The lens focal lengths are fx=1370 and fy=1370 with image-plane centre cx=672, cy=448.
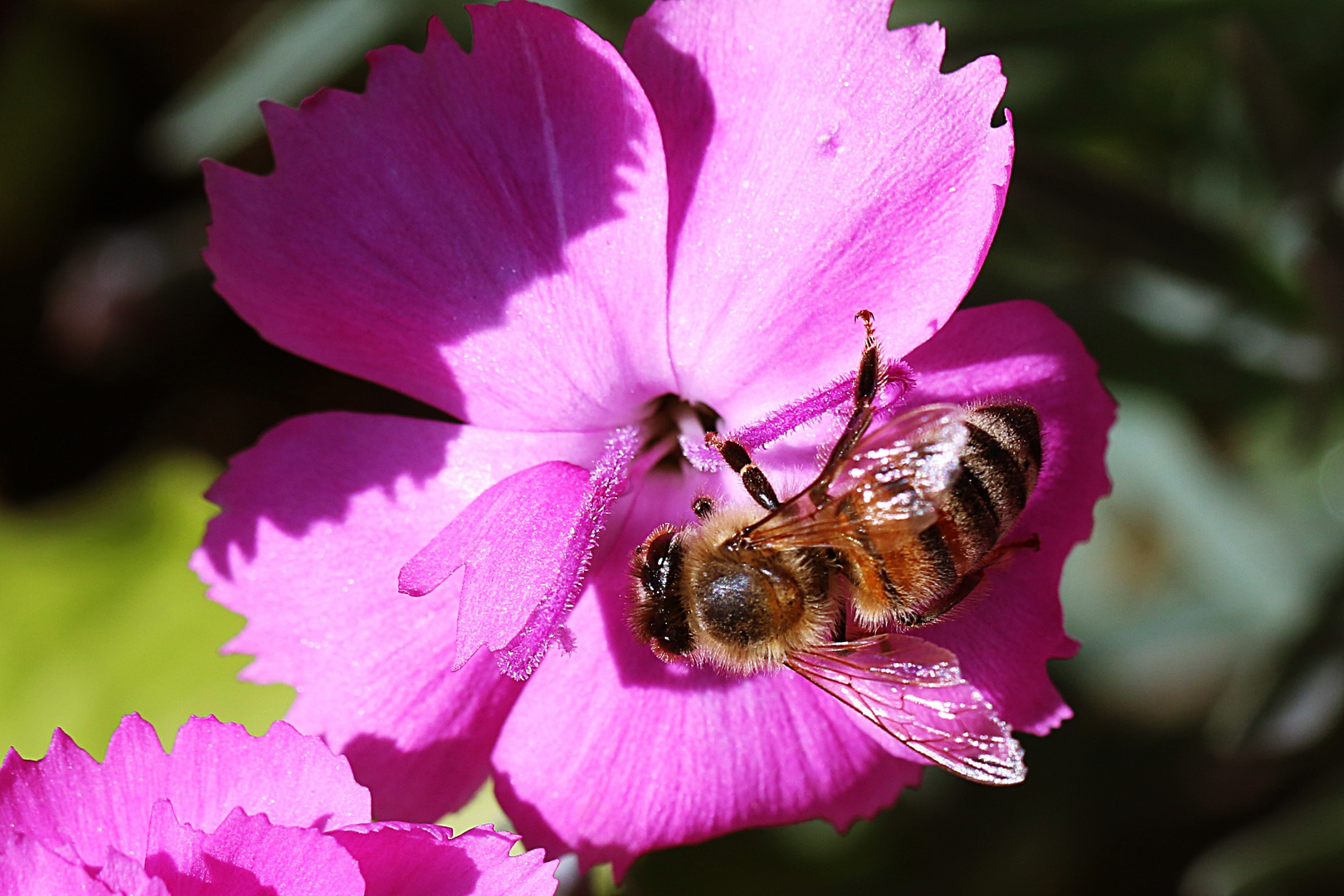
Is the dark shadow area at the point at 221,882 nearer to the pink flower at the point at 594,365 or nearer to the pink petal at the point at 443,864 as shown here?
the pink petal at the point at 443,864

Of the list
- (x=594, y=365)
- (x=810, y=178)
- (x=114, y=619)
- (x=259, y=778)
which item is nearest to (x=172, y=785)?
(x=259, y=778)

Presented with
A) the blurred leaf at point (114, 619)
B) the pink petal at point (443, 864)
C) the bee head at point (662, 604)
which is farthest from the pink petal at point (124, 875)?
the blurred leaf at point (114, 619)

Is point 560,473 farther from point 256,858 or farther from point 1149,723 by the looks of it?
point 1149,723

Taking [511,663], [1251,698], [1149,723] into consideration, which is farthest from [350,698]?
[1149,723]

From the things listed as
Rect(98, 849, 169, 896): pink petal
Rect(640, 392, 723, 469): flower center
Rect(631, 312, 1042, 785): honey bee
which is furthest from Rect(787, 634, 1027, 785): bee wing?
Rect(98, 849, 169, 896): pink petal

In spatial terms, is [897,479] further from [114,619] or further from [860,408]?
[114,619]
